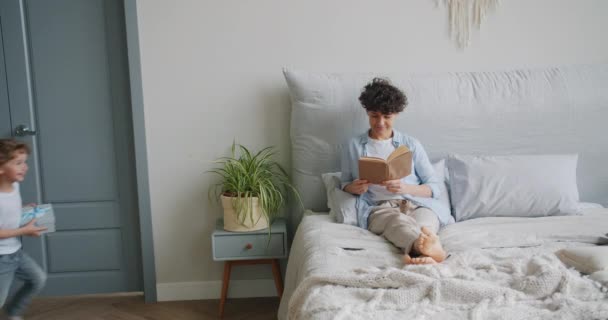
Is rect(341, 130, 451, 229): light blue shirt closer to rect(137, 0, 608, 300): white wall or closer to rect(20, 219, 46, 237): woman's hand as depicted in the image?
rect(137, 0, 608, 300): white wall

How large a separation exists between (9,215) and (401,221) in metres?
1.46

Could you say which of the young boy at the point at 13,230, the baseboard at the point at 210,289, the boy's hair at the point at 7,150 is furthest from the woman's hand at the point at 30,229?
the baseboard at the point at 210,289

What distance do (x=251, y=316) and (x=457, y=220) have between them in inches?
43.4

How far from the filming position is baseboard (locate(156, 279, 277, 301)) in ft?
8.89

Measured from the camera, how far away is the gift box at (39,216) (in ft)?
6.48

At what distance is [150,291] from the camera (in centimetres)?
268

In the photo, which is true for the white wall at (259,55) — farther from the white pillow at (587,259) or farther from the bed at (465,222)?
the white pillow at (587,259)

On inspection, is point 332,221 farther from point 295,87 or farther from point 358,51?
point 358,51

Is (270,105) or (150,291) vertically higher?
(270,105)

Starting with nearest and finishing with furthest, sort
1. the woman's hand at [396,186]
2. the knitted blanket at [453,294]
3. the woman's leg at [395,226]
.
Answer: the knitted blanket at [453,294] < the woman's leg at [395,226] < the woman's hand at [396,186]

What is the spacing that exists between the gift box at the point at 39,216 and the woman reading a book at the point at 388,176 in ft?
4.09

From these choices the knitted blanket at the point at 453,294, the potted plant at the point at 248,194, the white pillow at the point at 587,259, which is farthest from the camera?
the potted plant at the point at 248,194

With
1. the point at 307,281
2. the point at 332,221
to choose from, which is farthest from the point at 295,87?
the point at 307,281

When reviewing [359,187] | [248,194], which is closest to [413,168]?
[359,187]
